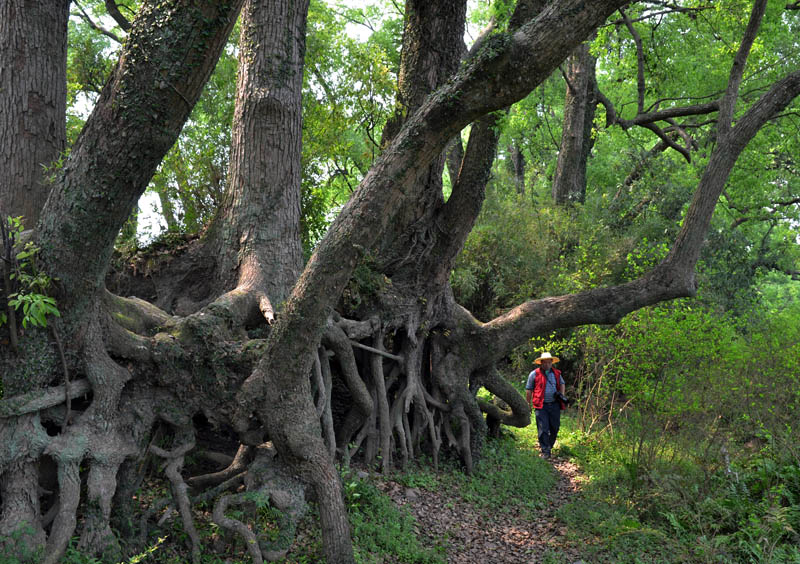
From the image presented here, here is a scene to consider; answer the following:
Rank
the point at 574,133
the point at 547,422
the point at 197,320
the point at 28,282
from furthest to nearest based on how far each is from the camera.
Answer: the point at 574,133 → the point at 547,422 → the point at 197,320 → the point at 28,282

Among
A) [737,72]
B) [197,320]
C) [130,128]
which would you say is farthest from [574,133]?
[130,128]

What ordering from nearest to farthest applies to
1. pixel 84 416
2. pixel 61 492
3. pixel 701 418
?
pixel 61 492, pixel 84 416, pixel 701 418

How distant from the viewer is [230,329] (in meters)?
6.60

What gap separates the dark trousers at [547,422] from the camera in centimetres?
1109

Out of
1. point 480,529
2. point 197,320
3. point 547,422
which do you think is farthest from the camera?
point 547,422

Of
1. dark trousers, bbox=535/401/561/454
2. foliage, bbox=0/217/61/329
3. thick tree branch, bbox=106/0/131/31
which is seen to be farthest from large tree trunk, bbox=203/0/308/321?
dark trousers, bbox=535/401/561/454

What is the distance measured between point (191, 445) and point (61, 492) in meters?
1.32

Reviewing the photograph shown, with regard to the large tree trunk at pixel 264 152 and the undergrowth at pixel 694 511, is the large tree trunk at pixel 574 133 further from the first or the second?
the large tree trunk at pixel 264 152

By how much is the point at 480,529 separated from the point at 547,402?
3.77m

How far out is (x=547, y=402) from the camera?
11.1 metres

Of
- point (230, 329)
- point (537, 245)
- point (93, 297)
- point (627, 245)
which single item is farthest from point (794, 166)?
point (93, 297)

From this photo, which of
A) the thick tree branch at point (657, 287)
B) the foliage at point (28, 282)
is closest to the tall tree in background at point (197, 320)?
the foliage at point (28, 282)

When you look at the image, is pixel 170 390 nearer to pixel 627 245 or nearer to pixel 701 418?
pixel 701 418

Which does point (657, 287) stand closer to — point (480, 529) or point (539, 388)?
point (539, 388)
